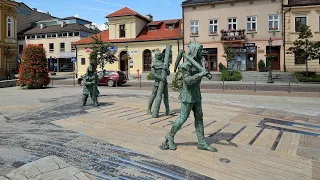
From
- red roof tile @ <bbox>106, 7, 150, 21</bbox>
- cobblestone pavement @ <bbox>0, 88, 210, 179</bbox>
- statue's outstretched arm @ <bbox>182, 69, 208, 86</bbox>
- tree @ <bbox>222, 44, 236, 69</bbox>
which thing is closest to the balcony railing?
tree @ <bbox>222, 44, 236, 69</bbox>

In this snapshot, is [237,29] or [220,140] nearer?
[220,140]

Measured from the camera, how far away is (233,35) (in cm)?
3044

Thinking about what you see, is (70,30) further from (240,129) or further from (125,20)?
(240,129)

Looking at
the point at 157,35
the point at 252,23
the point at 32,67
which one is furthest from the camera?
the point at 157,35

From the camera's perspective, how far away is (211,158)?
4488 mm

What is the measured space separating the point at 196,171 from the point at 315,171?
1.78 metres

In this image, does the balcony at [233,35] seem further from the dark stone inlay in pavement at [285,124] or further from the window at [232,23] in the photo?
the dark stone inlay in pavement at [285,124]

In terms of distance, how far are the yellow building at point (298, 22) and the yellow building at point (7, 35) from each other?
29887 mm

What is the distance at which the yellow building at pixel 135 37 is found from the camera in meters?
34.6

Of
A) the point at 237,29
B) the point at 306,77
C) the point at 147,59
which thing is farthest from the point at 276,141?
the point at 147,59

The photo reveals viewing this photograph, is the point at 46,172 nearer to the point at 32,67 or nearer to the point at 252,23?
the point at 32,67

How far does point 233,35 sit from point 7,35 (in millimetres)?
25083

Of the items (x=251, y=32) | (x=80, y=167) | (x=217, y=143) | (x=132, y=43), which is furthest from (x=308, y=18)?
(x=80, y=167)

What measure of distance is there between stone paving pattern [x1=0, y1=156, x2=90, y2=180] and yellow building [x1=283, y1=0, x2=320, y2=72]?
29.3 metres
